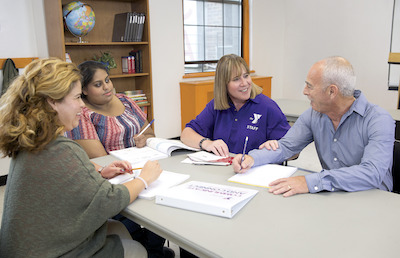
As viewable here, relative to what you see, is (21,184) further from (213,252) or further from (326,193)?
(326,193)

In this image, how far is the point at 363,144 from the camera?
5.10 feet

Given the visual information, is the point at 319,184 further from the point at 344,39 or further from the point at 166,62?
the point at 344,39

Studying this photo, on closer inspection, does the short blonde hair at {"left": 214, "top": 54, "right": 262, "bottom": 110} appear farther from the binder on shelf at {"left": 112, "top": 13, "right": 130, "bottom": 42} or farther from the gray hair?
the binder on shelf at {"left": 112, "top": 13, "right": 130, "bottom": 42}

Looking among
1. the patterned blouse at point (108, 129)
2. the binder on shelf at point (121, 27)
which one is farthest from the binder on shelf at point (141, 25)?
the patterned blouse at point (108, 129)

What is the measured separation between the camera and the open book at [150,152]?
1.85m

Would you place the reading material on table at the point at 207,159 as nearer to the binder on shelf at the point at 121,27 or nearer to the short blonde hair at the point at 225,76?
the short blonde hair at the point at 225,76

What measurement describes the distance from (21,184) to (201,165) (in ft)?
2.85

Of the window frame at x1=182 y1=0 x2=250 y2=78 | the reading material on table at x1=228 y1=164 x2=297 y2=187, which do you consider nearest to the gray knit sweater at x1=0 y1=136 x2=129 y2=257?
the reading material on table at x1=228 y1=164 x2=297 y2=187

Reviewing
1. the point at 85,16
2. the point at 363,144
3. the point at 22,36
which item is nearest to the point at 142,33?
the point at 85,16

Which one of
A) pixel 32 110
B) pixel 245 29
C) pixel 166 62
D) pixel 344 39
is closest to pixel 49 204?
pixel 32 110

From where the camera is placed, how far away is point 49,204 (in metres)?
1.07

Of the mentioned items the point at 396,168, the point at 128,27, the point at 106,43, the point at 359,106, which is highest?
the point at 128,27

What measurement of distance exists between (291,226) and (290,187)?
0.89ft

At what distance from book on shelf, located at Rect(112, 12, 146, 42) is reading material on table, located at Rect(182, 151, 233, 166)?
264 cm
